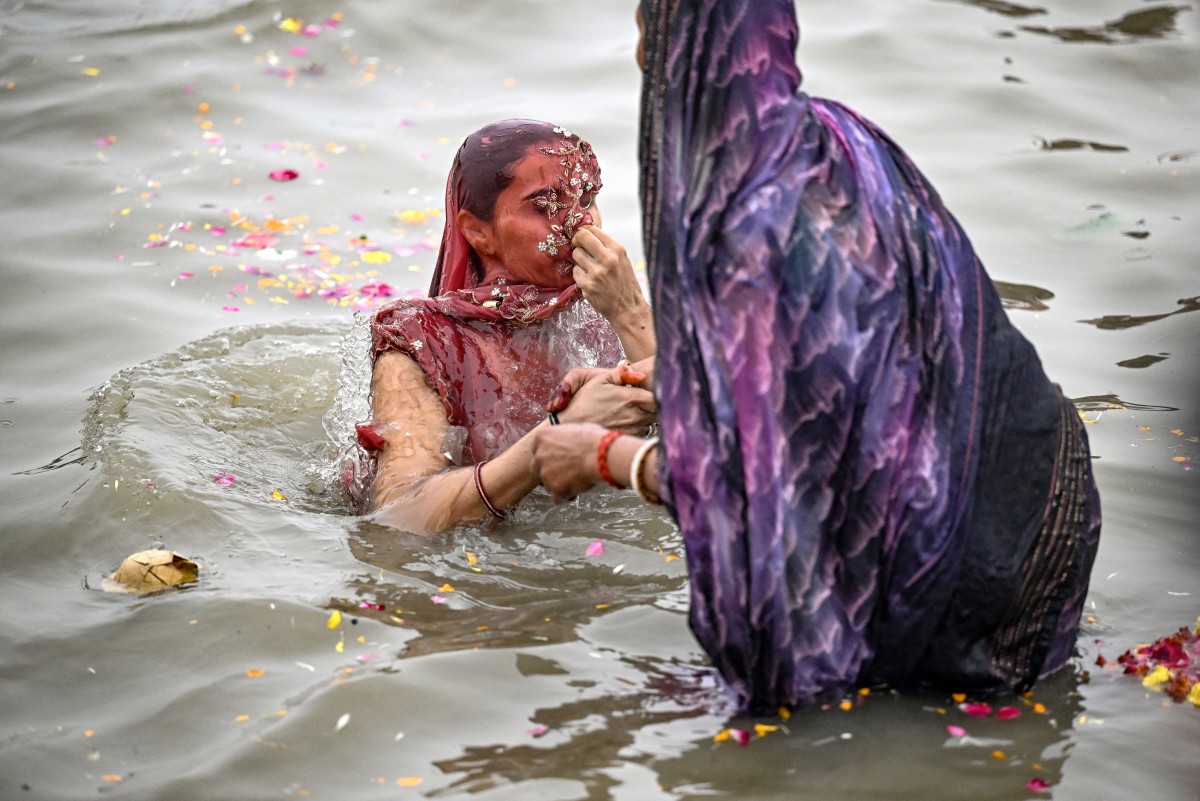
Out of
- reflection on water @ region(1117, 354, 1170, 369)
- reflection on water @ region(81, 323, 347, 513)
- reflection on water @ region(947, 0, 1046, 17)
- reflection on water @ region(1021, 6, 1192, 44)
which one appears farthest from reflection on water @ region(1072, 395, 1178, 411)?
reflection on water @ region(947, 0, 1046, 17)


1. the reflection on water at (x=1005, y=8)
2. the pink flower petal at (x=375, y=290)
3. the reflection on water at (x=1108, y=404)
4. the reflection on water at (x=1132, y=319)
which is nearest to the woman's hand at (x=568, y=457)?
the reflection on water at (x=1108, y=404)

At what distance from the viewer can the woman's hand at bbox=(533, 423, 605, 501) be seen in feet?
10.9

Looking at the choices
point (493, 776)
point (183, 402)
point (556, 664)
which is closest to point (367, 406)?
point (183, 402)

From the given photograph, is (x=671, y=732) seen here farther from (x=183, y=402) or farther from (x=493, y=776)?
(x=183, y=402)

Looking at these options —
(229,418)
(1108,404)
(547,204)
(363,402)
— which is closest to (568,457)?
(547,204)

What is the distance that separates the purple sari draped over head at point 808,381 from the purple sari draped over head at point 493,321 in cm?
123

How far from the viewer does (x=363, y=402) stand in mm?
4867

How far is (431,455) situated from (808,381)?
1.61m

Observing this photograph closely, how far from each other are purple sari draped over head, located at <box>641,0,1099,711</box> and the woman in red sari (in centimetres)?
116

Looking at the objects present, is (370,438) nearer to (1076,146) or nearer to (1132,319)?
(1132,319)

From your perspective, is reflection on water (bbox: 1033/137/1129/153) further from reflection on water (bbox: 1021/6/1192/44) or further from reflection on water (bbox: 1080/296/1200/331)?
reflection on water (bbox: 1080/296/1200/331)

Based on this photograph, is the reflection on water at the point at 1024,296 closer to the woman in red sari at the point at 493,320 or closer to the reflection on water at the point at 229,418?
the woman in red sari at the point at 493,320

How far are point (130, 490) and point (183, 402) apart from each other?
0.91m

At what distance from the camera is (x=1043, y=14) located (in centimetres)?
1014
